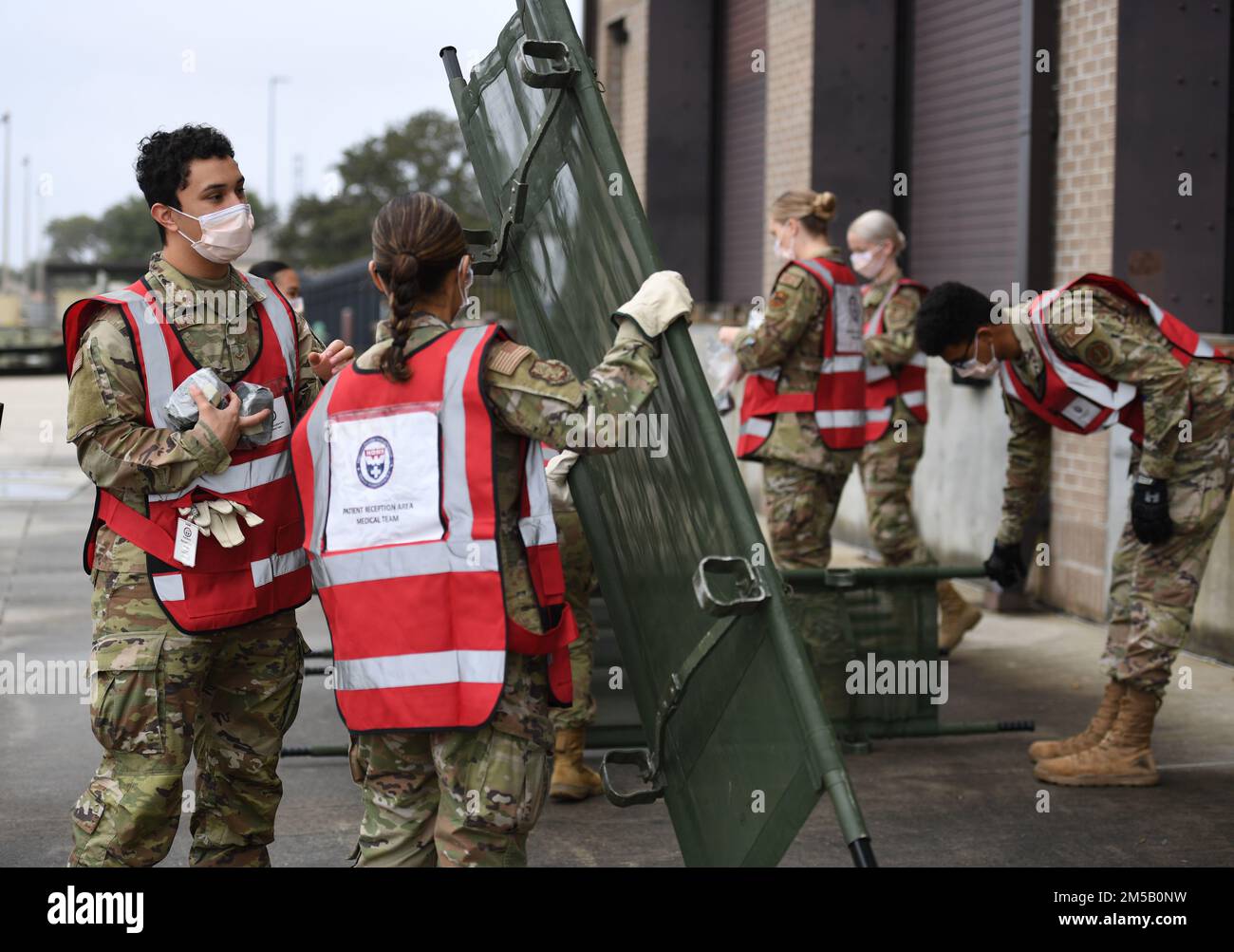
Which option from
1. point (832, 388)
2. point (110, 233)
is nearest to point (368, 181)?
point (110, 233)

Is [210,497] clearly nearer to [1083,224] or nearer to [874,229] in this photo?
[874,229]

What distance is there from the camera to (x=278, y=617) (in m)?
3.99

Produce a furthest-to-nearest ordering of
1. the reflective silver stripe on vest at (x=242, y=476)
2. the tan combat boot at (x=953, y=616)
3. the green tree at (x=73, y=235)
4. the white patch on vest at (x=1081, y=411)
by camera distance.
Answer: the green tree at (x=73, y=235) → the tan combat boot at (x=953, y=616) → the white patch on vest at (x=1081, y=411) → the reflective silver stripe on vest at (x=242, y=476)

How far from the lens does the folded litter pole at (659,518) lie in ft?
10.3

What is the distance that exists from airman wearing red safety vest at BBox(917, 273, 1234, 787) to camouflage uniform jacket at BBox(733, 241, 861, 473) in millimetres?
991

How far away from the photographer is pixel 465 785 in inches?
130

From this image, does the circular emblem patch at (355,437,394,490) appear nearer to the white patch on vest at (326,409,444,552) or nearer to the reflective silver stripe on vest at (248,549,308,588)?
the white patch on vest at (326,409,444,552)

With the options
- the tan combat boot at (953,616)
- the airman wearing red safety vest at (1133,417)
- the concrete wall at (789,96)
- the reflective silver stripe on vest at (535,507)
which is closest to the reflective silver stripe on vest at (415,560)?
the reflective silver stripe on vest at (535,507)

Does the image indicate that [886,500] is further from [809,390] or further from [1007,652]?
[809,390]

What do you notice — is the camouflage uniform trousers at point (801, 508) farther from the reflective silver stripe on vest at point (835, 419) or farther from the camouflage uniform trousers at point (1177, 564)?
the camouflage uniform trousers at point (1177, 564)

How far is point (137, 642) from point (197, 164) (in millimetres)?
1207

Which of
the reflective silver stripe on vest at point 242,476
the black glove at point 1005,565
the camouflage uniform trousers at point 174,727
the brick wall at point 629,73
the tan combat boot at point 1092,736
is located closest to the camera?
the camouflage uniform trousers at point 174,727

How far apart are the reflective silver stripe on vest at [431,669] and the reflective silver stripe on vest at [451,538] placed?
0.18m

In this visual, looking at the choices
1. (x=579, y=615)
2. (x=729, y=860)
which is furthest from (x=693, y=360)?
(x=579, y=615)
